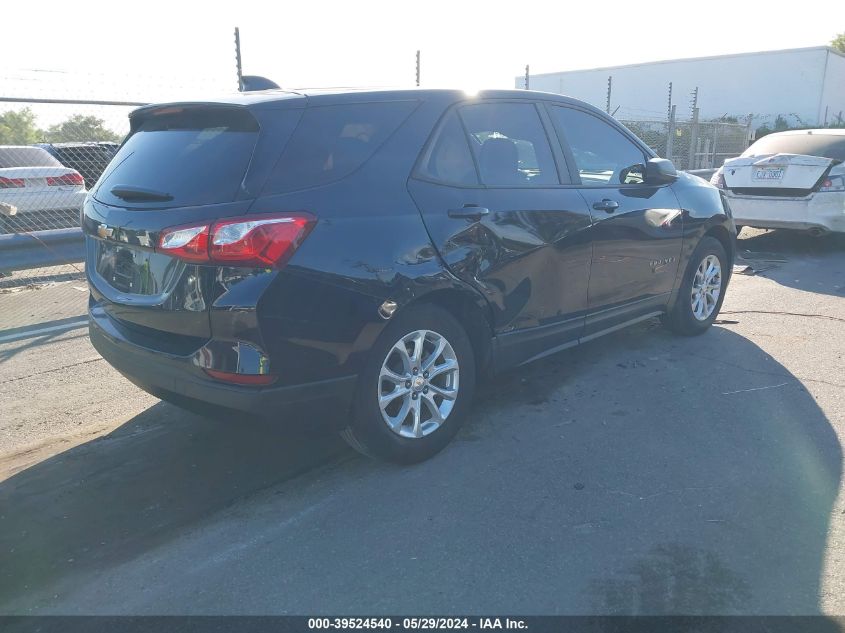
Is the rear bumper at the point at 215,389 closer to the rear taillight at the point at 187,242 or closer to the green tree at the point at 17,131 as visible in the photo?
the rear taillight at the point at 187,242

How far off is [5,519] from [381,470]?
1.72 m

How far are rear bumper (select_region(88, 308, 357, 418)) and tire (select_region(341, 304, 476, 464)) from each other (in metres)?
0.15

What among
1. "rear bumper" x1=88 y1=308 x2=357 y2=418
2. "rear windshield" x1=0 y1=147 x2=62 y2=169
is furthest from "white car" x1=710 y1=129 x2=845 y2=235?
"rear windshield" x1=0 y1=147 x2=62 y2=169

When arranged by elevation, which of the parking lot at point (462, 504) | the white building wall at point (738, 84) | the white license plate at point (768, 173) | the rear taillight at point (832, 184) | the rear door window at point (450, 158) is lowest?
the parking lot at point (462, 504)

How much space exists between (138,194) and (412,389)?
63.1 inches

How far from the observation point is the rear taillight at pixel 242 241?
116 inches

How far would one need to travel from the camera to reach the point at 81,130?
32.6 feet

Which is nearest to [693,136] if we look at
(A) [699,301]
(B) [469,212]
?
(A) [699,301]

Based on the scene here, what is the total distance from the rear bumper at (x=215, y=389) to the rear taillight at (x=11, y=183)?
284 inches

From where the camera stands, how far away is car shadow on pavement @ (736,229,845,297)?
7.94 m

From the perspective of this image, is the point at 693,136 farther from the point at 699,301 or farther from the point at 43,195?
the point at 43,195

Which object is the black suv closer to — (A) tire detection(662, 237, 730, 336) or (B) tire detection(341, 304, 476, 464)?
(B) tire detection(341, 304, 476, 464)

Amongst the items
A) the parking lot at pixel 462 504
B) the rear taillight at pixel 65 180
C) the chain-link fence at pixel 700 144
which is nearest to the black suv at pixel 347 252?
the parking lot at pixel 462 504

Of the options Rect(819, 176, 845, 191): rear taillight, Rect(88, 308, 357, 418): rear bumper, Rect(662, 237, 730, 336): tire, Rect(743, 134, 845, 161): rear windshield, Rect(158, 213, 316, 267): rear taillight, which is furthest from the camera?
Rect(743, 134, 845, 161): rear windshield
